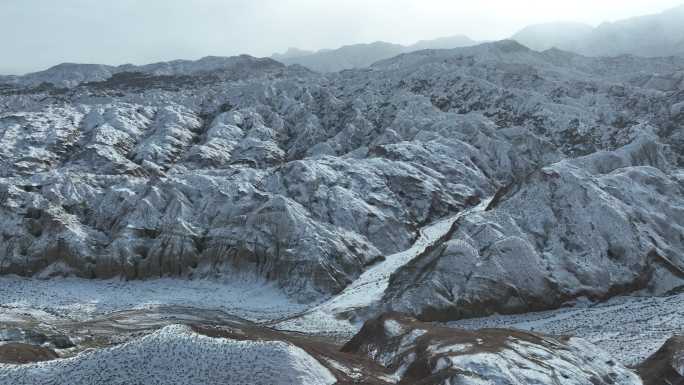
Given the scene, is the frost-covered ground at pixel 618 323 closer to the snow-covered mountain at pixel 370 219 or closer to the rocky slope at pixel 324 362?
the snow-covered mountain at pixel 370 219

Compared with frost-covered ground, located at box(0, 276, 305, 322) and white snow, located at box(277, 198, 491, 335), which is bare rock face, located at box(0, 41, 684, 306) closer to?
white snow, located at box(277, 198, 491, 335)

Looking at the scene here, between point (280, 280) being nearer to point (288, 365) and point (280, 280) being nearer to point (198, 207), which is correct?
point (198, 207)

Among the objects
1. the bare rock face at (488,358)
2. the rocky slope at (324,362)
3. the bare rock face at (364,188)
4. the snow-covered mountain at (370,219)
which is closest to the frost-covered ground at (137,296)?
the snow-covered mountain at (370,219)

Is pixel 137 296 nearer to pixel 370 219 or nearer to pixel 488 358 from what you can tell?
pixel 370 219

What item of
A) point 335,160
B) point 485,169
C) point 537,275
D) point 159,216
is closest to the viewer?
point 537,275

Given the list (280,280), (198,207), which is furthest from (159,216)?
(280,280)

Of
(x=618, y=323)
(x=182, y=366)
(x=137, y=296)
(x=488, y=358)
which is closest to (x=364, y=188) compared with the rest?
(x=137, y=296)
